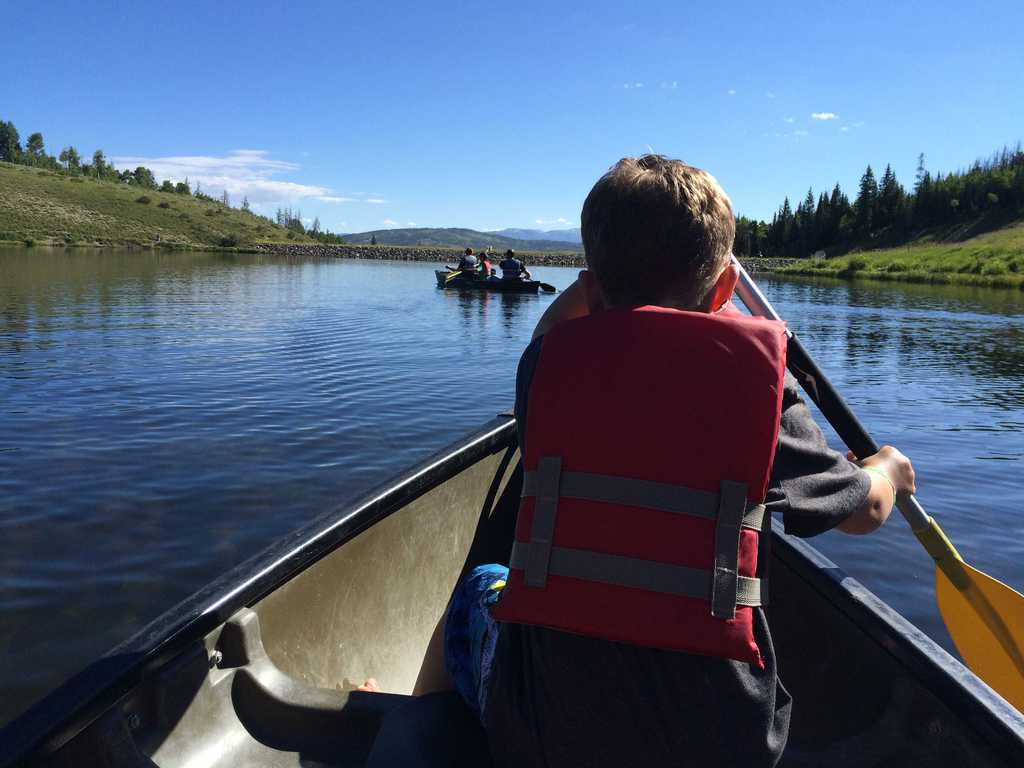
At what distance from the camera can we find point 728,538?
4.69ft

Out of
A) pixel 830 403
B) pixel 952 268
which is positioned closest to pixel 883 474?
pixel 830 403

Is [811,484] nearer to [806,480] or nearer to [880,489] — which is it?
[806,480]

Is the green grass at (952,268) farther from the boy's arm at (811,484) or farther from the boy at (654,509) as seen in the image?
the boy at (654,509)

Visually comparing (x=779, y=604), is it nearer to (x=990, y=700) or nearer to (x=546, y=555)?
(x=990, y=700)

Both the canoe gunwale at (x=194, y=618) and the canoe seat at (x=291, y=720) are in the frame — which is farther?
the canoe seat at (x=291, y=720)

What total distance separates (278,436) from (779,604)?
6.00 metres

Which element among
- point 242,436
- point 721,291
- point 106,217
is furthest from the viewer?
point 106,217

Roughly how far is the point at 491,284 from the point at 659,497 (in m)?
27.3

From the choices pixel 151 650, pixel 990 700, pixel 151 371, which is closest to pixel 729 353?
pixel 990 700

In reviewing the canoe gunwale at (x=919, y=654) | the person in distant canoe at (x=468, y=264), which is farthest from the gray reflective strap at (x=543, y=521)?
the person in distant canoe at (x=468, y=264)

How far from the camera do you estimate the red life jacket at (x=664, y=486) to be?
1429mm

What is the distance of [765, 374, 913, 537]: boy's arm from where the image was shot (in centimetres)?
151

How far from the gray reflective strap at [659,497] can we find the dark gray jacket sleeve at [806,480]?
79mm

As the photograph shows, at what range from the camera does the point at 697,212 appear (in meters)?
1.50
